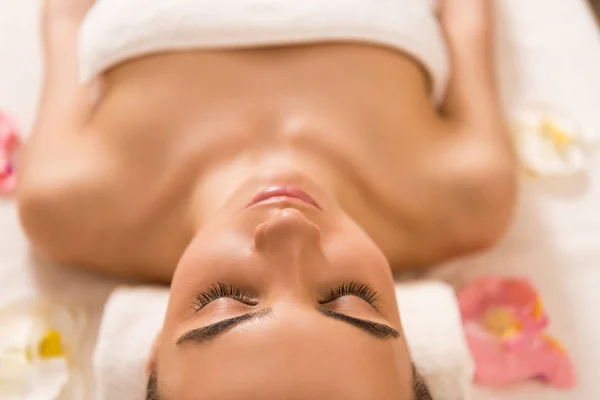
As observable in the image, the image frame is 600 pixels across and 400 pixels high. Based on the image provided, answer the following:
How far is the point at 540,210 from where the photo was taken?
1.02 m

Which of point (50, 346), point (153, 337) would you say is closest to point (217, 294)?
point (153, 337)

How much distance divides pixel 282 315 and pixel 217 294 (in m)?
0.08

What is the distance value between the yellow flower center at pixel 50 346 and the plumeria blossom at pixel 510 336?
1.83 ft

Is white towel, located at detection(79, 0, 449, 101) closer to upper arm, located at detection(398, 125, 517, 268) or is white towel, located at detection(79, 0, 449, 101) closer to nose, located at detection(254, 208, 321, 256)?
upper arm, located at detection(398, 125, 517, 268)

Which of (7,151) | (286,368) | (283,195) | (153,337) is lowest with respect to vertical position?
(286,368)

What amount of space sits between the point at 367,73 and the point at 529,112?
0.34 metres

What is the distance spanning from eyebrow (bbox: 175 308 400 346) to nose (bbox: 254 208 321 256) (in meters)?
0.07

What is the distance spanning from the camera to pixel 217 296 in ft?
2.15

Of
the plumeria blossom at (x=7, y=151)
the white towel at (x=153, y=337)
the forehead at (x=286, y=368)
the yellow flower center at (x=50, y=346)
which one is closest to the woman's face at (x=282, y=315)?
the forehead at (x=286, y=368)

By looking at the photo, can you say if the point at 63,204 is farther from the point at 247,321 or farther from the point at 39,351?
the point at 247,321

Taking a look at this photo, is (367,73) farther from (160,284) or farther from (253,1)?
(160,284)

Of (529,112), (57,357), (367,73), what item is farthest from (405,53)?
(57,357)

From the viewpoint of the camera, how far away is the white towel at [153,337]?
0.82m

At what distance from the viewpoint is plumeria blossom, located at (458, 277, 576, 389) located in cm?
88
